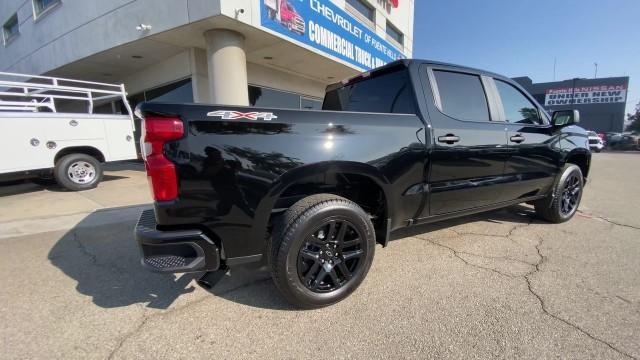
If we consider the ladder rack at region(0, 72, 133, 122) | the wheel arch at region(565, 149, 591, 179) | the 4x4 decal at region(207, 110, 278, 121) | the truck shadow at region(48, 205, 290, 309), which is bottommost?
the truck shadow at region(48, 205, 290, 309)

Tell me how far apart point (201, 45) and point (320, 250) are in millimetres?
8503

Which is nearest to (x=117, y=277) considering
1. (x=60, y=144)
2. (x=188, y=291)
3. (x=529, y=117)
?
(x=188, y=291)

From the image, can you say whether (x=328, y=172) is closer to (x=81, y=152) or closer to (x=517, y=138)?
(x=517, y=138)

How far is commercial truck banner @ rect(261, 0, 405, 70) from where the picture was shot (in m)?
7.66

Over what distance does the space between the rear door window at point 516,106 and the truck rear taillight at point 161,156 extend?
344cm

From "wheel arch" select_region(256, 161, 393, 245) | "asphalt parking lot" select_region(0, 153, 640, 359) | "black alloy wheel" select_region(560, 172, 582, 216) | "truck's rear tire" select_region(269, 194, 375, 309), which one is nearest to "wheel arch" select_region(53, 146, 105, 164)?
"asphalt parking lot" select_region(0, 153, 640, 359)

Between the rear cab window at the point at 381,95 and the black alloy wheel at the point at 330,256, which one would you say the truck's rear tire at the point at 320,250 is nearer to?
the black alloy wheel at the point at 330,256

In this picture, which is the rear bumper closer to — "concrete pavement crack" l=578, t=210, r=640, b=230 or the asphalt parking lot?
the asphalt parking lot

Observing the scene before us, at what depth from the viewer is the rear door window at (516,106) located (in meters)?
3.42

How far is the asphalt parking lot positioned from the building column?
15.9ft

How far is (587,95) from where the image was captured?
42.8 metres

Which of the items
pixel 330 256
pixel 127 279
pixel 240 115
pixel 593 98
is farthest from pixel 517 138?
pixel 593 98

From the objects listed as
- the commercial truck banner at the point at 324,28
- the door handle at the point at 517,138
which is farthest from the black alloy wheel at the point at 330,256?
the commercial truck banner at the point at 324,28

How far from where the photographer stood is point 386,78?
117 inches
